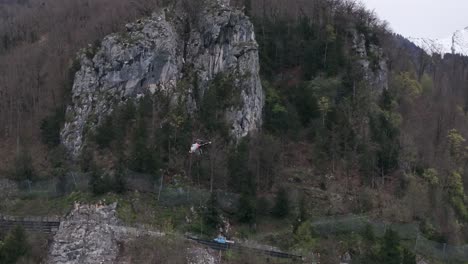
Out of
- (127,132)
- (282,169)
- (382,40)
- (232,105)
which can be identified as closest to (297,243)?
(282,169)

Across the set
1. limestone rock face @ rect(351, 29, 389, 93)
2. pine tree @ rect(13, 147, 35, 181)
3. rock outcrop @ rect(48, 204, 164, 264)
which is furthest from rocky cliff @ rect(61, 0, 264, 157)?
limestone rock face @ rect(351, 29, 389, 93)

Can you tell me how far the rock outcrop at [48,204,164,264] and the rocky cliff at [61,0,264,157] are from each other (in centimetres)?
962

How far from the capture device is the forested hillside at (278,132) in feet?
116

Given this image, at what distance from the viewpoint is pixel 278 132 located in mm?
43562

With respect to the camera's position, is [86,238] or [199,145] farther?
[199,145]

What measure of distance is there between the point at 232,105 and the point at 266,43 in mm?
11852

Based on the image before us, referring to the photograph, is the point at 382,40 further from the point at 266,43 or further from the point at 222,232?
the point at 222,232

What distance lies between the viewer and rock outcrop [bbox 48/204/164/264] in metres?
30.7

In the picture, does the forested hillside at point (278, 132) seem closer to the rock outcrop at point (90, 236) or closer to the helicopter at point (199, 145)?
the helicopter at point (199, 145)

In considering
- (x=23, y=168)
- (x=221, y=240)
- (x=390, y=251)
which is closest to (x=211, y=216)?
(x=221, y=240)

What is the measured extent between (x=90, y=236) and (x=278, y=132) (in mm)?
17666

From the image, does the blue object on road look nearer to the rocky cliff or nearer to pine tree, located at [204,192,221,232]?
pine tree, located at [204,192,221,232]

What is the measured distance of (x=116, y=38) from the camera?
146 feet

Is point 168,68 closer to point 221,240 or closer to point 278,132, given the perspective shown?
point 278,132
